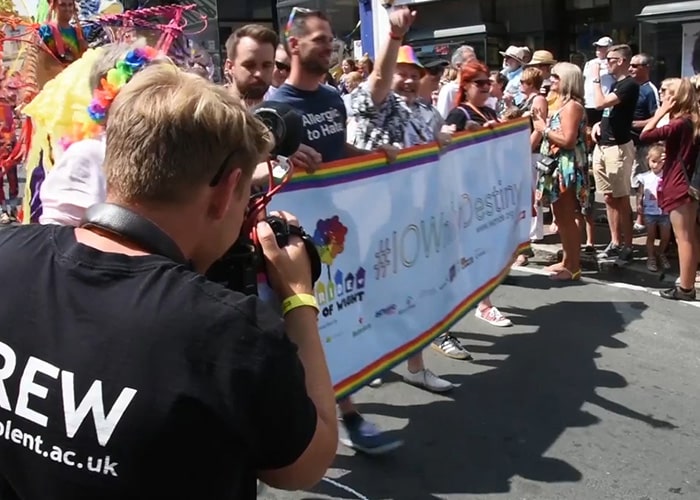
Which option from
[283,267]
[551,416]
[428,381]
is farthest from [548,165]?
[283,267]

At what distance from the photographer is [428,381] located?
4.46m

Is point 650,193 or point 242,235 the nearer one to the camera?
point 242,235

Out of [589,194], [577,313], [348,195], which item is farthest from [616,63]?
[348,195]

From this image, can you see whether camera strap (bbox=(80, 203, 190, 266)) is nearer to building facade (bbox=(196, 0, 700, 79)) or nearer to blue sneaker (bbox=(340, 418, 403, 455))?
blue sneaker (bbox=(340, 418, 403, 455))

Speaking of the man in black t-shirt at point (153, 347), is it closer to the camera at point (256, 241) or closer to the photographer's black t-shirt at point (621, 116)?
the camera at point (256, 241)

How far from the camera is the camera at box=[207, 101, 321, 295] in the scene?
4.96 feet

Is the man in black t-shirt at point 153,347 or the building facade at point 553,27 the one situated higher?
the building facade at point 553,27

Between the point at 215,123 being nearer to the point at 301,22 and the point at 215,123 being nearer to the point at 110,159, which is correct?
the point at 110,159

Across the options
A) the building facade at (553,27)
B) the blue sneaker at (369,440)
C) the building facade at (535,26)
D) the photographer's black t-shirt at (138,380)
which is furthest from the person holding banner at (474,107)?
the building facade at (535,26)

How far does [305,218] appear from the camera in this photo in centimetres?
308

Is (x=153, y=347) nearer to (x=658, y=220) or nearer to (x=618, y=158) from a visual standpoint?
(x=658, y=220)

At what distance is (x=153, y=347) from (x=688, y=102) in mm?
5917

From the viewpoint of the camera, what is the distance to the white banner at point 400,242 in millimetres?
3252

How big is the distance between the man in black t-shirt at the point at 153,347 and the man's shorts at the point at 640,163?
7.54 m
